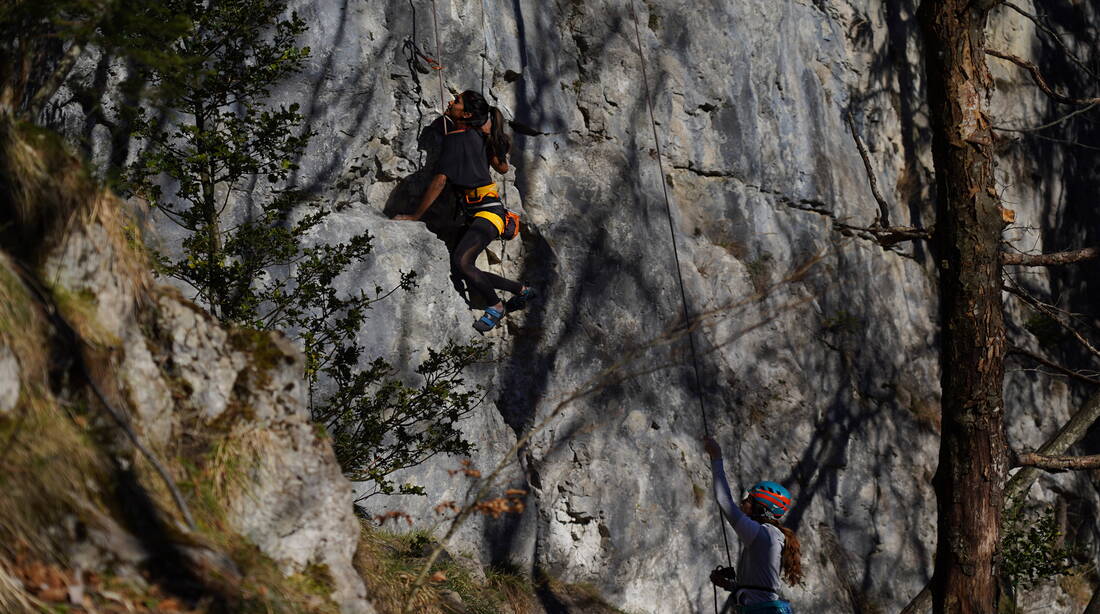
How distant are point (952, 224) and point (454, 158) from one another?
144 inches

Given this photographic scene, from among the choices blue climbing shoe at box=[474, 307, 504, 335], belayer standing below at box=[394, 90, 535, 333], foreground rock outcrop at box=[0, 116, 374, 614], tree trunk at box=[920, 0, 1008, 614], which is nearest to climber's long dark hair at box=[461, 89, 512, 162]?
belayer standing below at box=[394, 90, 535, 333]

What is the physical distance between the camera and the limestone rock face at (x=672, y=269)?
7.54 m

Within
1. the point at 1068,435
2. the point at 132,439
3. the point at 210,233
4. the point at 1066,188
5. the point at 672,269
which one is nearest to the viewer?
the point at 132,439

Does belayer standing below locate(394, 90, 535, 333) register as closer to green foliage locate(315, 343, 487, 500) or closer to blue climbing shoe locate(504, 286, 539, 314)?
blue climbing shoe locate(504, 286, 539, 314)

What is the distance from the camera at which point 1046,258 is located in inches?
234

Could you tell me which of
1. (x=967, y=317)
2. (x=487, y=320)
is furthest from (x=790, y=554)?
(x=487, y=320)

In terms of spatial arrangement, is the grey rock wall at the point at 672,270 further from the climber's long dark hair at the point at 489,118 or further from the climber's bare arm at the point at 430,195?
the climber's long dark hair at the point at 489,118

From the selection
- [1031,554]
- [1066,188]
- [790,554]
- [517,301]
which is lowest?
[790,554]

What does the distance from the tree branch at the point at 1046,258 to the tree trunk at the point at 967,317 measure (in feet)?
0.53

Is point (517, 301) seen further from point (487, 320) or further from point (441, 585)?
point (441, 585)

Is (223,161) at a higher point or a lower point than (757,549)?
higher

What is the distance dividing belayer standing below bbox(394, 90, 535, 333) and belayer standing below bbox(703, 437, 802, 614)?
2829 mm

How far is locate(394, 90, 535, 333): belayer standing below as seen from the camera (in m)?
7.43

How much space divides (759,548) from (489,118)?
13.7 ft
